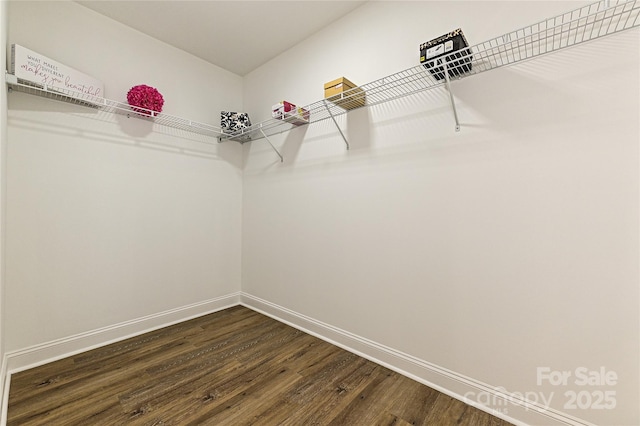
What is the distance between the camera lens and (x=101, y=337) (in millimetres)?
2031

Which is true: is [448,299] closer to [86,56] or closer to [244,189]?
[244,189]

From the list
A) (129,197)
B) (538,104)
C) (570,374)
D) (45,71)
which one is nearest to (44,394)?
(129,197)

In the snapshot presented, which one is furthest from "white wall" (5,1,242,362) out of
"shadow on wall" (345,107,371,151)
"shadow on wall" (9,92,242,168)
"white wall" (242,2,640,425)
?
"shadow on wall" (345,107,371,151)

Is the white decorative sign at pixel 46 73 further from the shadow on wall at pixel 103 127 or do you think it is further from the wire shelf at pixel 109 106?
the shadow on wall at pixel 103 127

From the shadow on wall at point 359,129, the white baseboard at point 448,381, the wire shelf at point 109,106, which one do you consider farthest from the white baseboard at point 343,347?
the wire shelf at point 109,106

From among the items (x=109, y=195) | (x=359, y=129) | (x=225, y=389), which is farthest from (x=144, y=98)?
(x=225, y=389)

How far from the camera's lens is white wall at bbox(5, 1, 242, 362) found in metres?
1.75

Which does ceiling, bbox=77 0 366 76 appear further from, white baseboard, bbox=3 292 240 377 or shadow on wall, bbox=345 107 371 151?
white baseboard, bbox=3 292 240 377

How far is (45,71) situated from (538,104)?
9.31 ft

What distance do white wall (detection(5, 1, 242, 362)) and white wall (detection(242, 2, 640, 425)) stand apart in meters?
1.07

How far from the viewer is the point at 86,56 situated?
1.97m

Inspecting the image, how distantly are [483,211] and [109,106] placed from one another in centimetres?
270

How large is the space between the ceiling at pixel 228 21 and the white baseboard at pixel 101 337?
242cm

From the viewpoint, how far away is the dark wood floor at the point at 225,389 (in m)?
1.34
